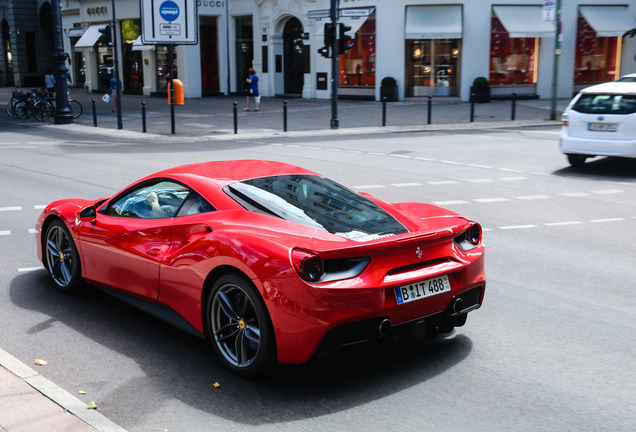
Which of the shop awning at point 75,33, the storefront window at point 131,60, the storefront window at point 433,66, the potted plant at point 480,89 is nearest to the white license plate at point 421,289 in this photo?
the potted plant at point 480,89

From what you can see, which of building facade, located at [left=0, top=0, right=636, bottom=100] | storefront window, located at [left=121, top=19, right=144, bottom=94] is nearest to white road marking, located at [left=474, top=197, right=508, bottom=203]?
building facade, located at [left=0, top=0, right=636, bottom=100]

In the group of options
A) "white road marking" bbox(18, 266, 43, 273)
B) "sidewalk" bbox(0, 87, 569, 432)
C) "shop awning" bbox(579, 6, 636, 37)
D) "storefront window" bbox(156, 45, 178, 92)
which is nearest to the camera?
"white road marking" bbox(18, 266, 43, 273)

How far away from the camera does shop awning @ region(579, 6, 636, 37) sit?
3516 centimetres

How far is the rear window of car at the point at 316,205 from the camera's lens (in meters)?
4.86

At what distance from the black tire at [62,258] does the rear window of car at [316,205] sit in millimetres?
1940

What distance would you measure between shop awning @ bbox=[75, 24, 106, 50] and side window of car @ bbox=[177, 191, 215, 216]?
146 ft

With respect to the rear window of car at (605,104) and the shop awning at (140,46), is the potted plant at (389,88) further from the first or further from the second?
the rear window of car at (605,104)

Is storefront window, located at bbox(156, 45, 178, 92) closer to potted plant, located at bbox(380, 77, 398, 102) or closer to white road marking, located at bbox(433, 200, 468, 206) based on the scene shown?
potted plant, located at bbox(380, 77, 398, 102)

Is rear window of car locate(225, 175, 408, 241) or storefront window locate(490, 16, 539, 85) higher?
storefront window locate(490, 16, 539, 85)

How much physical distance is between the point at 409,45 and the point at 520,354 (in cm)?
3068

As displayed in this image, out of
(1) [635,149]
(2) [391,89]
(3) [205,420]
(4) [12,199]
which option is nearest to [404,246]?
(3) [205,420]

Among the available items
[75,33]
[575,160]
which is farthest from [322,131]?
[75,33]

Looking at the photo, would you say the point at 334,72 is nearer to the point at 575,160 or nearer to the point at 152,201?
the point at 575,160

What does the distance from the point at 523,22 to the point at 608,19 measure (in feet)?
15.1
